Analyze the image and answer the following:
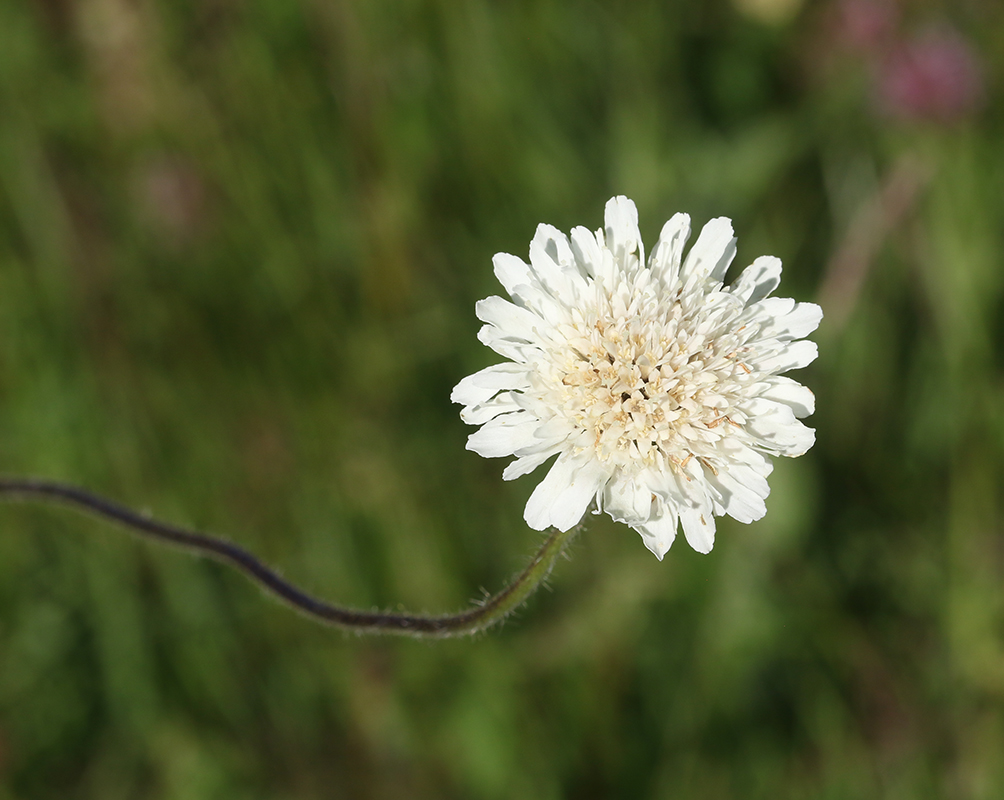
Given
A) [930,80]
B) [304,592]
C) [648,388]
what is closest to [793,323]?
[648,388]

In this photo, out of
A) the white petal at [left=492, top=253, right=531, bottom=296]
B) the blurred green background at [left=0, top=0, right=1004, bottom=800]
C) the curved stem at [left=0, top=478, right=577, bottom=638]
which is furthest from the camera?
the blurred green background at [left=0, top=0, right=1004, bottom=800]

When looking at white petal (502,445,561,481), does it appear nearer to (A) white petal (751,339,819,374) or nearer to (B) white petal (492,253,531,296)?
(B) white petal (492,253,531,296)

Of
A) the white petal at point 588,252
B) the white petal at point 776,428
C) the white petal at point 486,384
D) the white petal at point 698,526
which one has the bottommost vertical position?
the white petal at point 698,526

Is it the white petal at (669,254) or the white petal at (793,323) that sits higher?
the white petal at (669,254)

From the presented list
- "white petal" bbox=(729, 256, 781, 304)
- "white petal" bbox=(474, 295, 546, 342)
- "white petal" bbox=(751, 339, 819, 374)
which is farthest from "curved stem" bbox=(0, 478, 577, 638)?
"white petal" bbox=(729, 256, 781, 304)

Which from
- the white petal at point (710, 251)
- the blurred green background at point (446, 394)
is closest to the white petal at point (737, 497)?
the white petal at point (710, 251)

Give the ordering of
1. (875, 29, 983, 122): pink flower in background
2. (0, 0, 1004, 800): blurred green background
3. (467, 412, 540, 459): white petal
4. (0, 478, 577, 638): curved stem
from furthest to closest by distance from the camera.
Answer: (875, 29, 983, 122): pink flower in background < (0, 0, 1004, 800): blurred green background < (467, 412, 540, 459): white petal < (0, 478, 577, 638): curved stem

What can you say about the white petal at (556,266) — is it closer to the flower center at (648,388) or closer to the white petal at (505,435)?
the flower center at (648,388)
